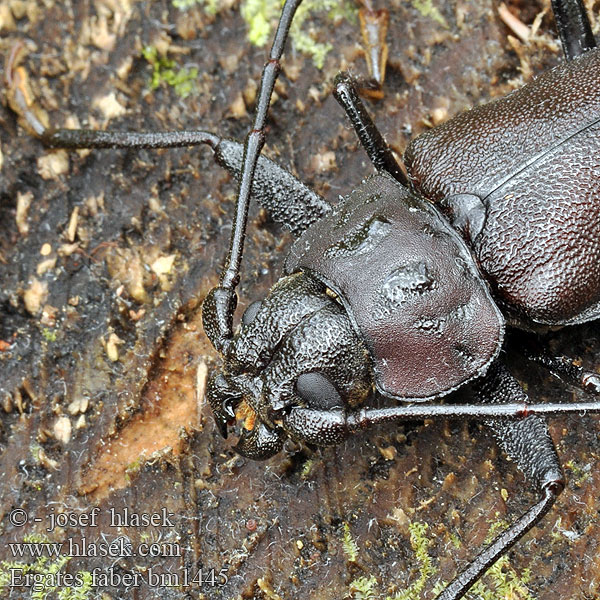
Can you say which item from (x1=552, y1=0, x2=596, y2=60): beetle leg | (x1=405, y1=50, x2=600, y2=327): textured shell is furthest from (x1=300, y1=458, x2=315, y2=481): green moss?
(x1=552, y1=0, x2=596, y2=60): beetle leg

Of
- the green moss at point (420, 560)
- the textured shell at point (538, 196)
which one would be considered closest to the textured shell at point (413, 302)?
the textured shell at point (538, 196)

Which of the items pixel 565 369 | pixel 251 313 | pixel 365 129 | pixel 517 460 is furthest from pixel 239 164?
pixel 517 460

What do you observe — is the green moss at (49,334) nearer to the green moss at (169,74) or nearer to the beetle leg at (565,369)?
the green moss at (169,74)

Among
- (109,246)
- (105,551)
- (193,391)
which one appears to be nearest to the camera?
(105,551)

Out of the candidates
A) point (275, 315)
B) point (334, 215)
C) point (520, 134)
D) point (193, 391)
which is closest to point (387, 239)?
point (334, 215)

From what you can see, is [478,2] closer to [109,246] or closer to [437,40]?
[437,40]

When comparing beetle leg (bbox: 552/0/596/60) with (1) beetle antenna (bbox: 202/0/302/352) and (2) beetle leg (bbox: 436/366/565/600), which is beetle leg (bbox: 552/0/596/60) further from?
(2) beetle leg (bbox: 436/366/565/600)

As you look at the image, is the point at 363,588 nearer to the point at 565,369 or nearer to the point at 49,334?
the point at 565,369
